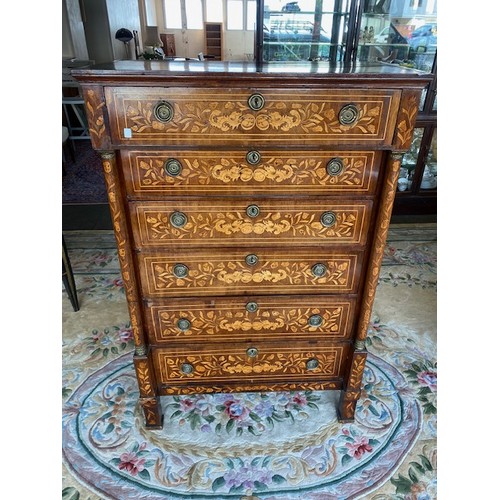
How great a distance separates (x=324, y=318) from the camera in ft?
4.32

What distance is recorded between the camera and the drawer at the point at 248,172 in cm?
104

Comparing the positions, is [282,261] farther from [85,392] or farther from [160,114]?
[85,392]

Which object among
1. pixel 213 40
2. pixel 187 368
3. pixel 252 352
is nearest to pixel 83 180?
pixel 187 368

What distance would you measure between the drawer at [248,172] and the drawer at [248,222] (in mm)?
38

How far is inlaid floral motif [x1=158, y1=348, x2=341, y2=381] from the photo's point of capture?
4.48ft

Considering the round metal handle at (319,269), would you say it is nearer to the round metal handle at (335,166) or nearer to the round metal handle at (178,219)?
the round metal handle at (335,166)

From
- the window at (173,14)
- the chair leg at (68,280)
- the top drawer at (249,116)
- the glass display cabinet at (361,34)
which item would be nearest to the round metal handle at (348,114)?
the top drawer at (249,116)

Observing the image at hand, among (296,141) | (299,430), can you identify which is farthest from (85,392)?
(296,141)

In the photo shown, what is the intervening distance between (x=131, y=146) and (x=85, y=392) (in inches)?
43.8

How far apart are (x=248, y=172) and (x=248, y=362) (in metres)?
0.70

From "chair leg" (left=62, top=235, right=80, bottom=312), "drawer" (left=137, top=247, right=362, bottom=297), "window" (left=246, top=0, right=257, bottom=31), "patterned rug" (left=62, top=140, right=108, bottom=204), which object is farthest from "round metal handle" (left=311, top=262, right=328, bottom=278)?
"window" (left=246, top=0, right=257, bottom=31)

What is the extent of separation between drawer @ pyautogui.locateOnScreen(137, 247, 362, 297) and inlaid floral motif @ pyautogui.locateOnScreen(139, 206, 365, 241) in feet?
0.19

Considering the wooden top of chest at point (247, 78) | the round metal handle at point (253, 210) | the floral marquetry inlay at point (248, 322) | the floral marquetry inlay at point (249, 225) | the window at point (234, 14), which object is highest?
the window at point (234, 14)

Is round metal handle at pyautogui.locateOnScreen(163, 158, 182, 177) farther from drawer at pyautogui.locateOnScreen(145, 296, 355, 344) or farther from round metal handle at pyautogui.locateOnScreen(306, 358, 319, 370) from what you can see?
round metal handle at pyautogui.locateOnScreen(306, 358, 319, 370)
